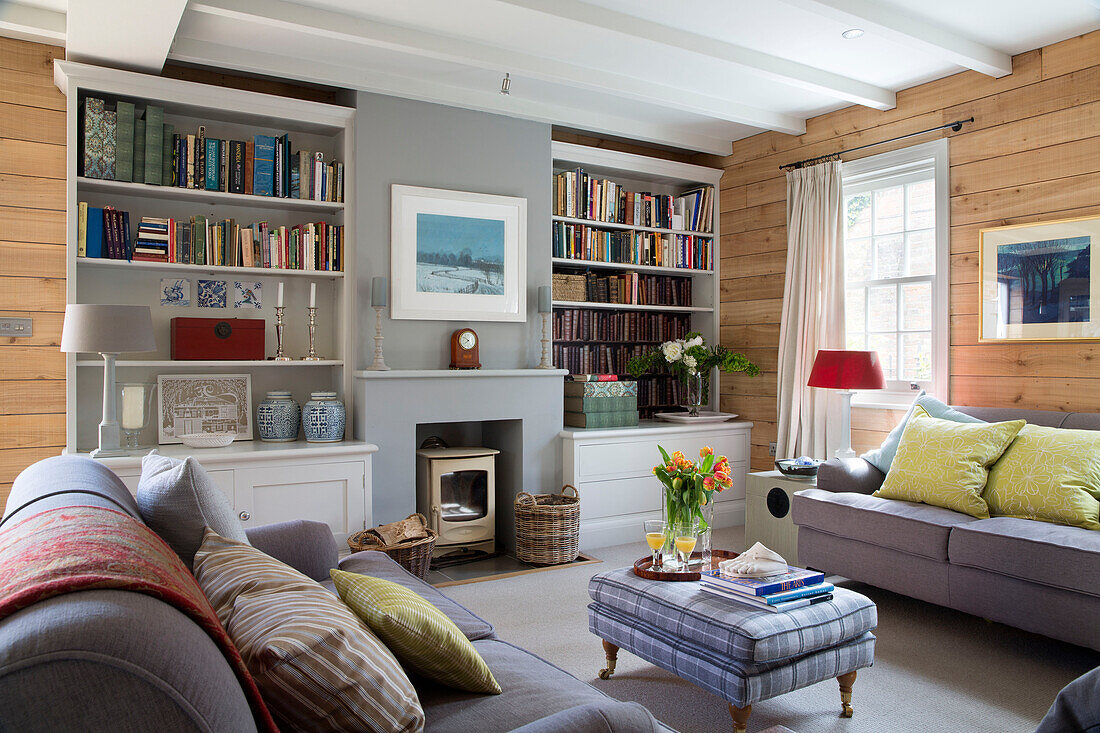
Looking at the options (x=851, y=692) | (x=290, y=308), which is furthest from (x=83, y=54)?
(x=851, y=692)

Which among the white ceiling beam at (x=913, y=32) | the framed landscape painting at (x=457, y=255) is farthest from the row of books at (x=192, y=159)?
the white ceiling beam at (x=913, y=32)

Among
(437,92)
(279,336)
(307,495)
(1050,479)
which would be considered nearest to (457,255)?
(437,92)

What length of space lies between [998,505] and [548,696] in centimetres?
252

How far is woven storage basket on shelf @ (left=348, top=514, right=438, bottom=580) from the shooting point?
3504 mm

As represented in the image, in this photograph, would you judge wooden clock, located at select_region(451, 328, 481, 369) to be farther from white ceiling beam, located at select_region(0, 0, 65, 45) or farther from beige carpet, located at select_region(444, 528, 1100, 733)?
white ceiling beam, located at select_region(0, 0, 65, 45)

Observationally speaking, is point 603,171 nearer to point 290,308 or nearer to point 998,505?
point 290,308

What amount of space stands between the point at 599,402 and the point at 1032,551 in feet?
8.46

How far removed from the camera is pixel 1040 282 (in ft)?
12.5

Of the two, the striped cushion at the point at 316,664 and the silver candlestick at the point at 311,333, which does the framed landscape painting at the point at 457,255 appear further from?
the striped cushion at the point at 316,664

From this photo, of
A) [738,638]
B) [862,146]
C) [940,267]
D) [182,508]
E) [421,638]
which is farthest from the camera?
[862,146]

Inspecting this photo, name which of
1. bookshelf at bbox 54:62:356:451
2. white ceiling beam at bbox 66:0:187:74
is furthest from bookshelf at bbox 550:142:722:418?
white ceiling beam at bbox 66:0:187:74

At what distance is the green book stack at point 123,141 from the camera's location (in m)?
3.66

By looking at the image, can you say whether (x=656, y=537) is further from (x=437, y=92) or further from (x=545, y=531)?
(x=437, y=92)

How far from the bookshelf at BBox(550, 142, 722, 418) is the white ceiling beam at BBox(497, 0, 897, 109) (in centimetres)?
124
